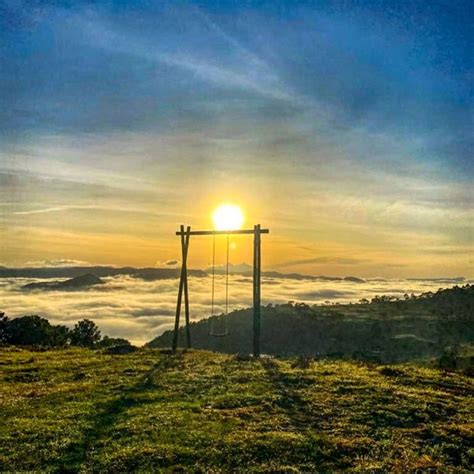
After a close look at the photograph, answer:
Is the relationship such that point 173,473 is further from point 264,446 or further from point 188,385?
point 188,385

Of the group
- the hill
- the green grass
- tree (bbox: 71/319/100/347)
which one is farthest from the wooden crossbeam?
the hill

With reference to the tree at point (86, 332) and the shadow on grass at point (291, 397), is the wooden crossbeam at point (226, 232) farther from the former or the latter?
the tree at point (86, 332)

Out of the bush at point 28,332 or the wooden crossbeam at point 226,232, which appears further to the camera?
the bush at point 28,332

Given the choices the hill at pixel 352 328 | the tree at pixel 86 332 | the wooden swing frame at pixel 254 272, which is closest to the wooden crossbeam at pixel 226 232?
the wooden swing frame at pixel 254 272

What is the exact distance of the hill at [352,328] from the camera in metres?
103

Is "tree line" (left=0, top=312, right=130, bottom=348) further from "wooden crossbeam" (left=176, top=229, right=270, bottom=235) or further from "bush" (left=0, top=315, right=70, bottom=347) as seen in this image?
"wooden crossbeam" (left=176, top=229, right=270, bottom=235)

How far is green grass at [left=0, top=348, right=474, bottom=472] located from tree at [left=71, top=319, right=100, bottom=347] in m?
52.5

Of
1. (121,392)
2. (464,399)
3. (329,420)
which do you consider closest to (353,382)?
(464,399)

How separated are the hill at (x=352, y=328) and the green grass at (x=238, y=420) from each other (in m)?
69.8

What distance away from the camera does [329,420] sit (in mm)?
19203

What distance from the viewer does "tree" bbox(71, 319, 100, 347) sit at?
269 feet

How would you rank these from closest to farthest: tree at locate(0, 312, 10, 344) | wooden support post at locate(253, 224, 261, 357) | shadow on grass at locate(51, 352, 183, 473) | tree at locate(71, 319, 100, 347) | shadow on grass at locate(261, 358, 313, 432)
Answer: shadow on grass at locate(51, 352, 183, 473) < shadow on grass at locate(261, 358, 313, 432) < wooden support post at locate(253, 224, 261, 357) < tree at locate(0, 312, 10, 344) < tree at locate(71, 319, 100, 347)

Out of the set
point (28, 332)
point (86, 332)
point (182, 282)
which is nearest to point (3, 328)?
point (28, 332)

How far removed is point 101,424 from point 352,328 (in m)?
105
